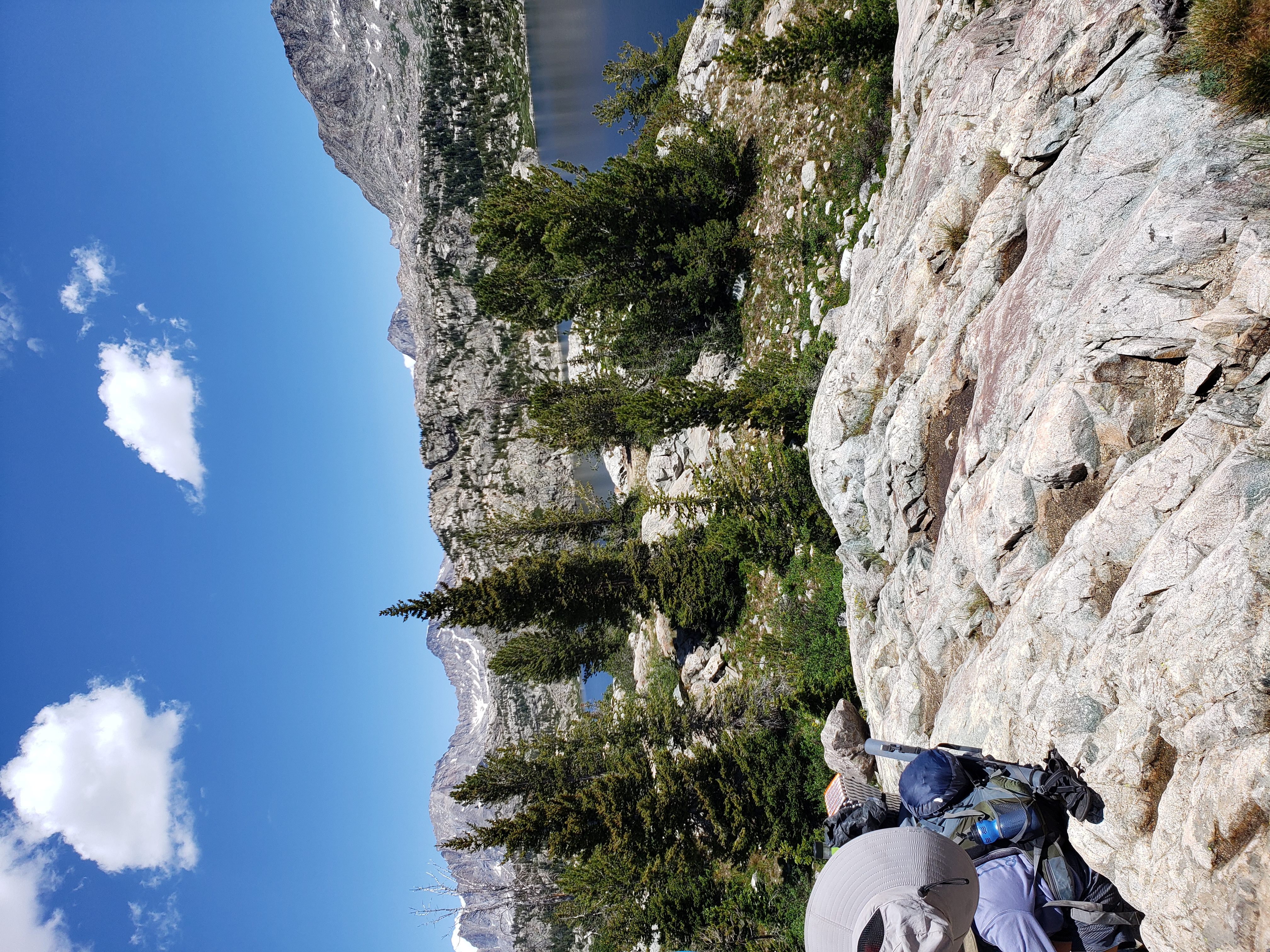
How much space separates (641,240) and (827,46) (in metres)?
7.43

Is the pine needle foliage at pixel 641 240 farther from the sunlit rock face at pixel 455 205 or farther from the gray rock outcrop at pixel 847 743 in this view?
the gray rock outcrop at pixel 847 743

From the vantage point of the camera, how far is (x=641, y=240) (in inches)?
823

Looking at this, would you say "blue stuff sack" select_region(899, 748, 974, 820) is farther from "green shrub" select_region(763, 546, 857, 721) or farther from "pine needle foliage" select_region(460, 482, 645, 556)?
"pine needle foliage" select_region(460, 482, 645, 556)

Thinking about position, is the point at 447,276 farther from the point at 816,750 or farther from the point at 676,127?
the point at 816,750

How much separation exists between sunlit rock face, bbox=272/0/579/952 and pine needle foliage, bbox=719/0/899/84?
61.3 ft

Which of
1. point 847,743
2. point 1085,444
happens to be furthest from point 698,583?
point 1085,444

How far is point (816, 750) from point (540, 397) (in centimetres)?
1447

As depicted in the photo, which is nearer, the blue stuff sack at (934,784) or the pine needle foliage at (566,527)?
the blue stuff sack at (934,784)

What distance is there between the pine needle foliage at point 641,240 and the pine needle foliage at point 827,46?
354 centimetres

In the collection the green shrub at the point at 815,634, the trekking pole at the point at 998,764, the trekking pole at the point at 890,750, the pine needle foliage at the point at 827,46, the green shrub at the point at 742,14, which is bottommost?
the trekking pole at the point at 998,764

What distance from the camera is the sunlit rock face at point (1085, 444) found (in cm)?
434

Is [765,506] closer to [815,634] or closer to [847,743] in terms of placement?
[815,634]

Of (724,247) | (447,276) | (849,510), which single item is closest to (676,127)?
(724,247)

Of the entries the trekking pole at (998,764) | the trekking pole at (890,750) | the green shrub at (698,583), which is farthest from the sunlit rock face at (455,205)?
the trekking pole at (998,764)
